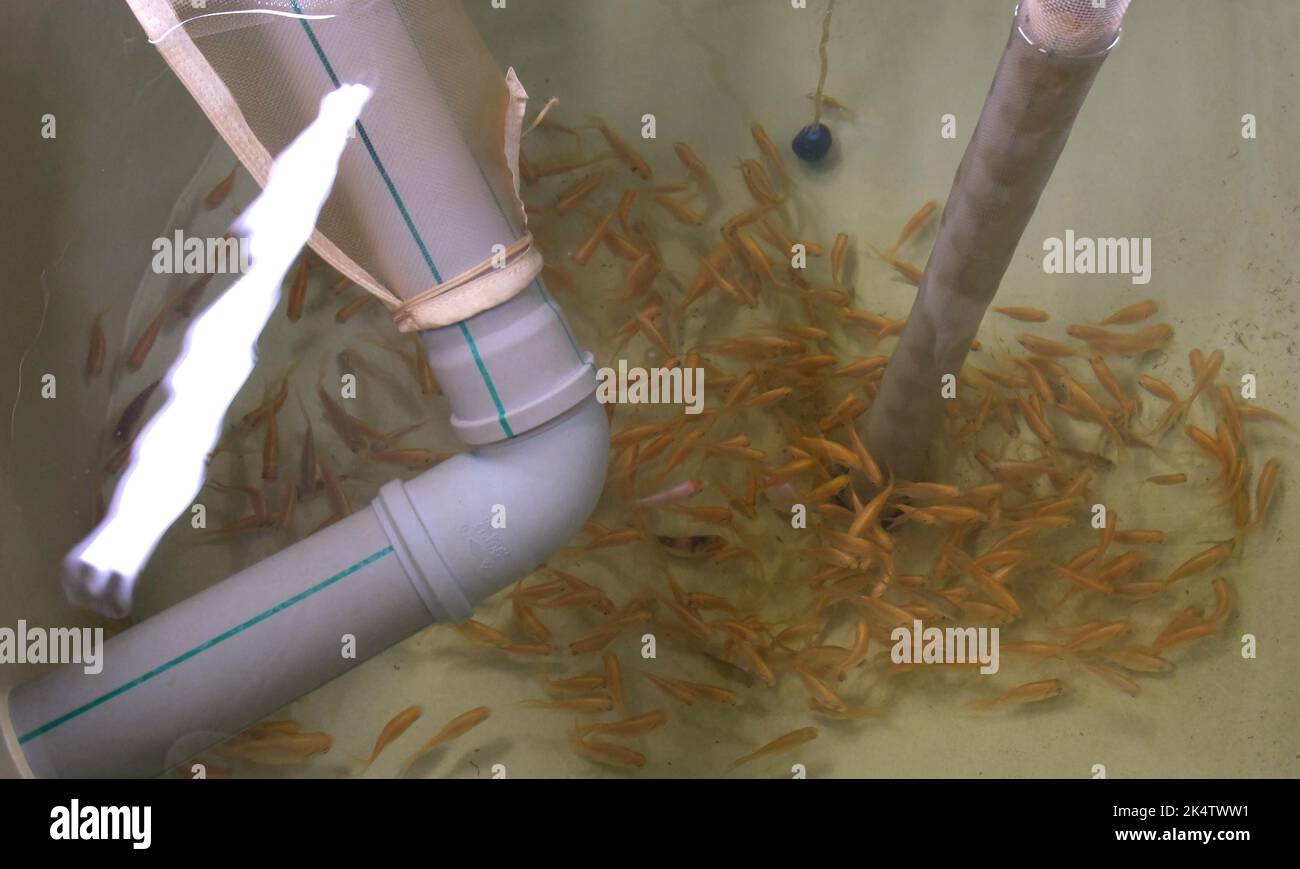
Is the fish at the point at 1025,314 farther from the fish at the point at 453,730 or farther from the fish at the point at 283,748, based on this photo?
the fish at the point at 283,748

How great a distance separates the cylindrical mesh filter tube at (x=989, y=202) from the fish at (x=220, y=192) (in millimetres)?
1346

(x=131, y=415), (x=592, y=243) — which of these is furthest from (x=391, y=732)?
(x=592, y=243)

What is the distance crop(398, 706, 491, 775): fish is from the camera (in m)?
1.63

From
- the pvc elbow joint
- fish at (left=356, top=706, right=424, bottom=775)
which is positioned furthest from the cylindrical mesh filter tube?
fish at (left=356, top=706, right=424, bottom=775)

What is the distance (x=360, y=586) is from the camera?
1.26 meters

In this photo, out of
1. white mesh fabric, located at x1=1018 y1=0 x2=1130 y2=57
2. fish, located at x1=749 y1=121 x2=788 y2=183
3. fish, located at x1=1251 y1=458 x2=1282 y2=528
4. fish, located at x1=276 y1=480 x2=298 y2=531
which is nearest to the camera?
white mesh fabric, located at x1=1018 y1=0 x2=1130 y2=57

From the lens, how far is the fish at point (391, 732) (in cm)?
163

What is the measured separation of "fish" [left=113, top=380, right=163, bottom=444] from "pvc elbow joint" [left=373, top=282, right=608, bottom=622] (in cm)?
62

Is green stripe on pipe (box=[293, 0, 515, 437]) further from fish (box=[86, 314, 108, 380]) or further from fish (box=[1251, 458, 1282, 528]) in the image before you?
fish (box=[1251, 458, 1282, 528])

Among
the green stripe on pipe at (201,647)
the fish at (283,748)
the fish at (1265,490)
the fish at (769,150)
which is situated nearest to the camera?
the green stripe on pipe at (201,647)

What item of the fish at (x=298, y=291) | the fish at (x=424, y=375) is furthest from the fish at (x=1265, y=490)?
the fish at (x=298, y=291)

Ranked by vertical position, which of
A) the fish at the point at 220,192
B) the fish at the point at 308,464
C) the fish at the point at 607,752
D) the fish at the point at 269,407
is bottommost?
the fish at the point at 607,752
